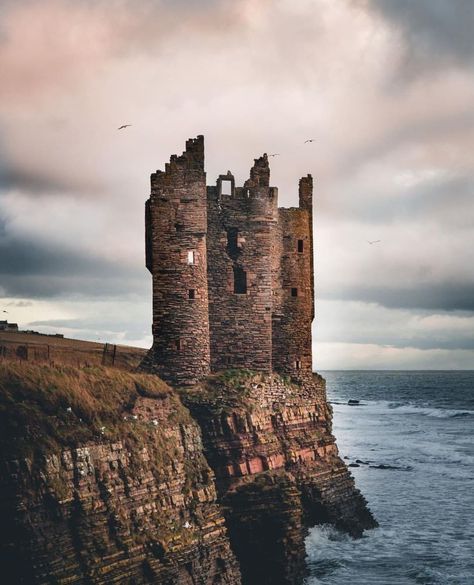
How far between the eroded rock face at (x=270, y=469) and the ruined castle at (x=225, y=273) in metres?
1.52

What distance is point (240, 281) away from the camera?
36844mm

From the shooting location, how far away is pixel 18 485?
2272cm

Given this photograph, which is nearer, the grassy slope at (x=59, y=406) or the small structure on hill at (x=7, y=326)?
the grassy slope at (x=59, y=406)

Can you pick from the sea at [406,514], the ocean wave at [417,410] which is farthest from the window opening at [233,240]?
the ocean wave at [417,410]

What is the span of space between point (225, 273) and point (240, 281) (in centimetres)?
84

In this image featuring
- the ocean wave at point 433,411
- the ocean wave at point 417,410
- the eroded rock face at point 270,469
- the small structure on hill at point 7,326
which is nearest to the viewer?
the eroded rock face at point 270,469

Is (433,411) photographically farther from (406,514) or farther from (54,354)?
(54,354)

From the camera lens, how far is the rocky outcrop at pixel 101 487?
74.5 ft

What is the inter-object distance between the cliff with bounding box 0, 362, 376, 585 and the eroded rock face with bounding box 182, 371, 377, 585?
2.1 inches

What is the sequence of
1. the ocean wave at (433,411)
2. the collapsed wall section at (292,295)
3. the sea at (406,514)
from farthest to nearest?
the ocean wave at (433,411) < the collapsed wall section at (292,295) < the sea at (406,514)

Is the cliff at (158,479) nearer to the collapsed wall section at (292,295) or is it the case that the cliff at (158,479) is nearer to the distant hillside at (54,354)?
the collapsed wall section at (292,295)

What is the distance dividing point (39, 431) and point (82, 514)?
276 centimetres

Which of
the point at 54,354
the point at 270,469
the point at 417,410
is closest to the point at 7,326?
the point at 54,354

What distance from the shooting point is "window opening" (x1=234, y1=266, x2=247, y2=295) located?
120 ft
